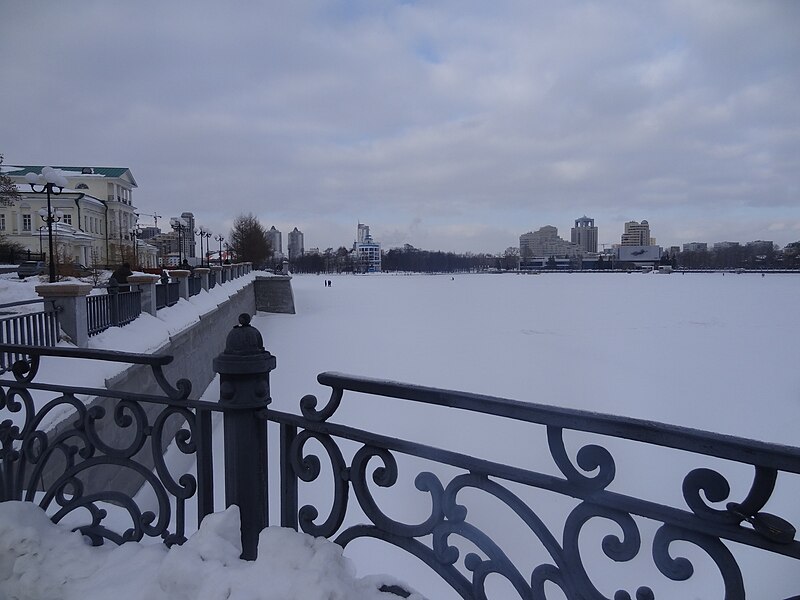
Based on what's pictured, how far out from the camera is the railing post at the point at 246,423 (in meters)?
1.83

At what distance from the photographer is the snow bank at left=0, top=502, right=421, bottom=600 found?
1.59 m

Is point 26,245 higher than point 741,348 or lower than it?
higher

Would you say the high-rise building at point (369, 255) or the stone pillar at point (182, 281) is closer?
the stone pillar at point (182, 281)

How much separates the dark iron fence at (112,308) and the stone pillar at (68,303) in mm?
604

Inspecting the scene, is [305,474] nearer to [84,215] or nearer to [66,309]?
[66,309]

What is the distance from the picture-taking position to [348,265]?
423 feet

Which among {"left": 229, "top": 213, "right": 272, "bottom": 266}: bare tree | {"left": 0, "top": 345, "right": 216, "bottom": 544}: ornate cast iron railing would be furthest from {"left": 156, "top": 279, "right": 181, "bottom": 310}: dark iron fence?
{"left": 229, "top": 213, "right": 272, "bottom": 266}: bare tree

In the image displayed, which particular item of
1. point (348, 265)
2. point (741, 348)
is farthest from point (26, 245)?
point (348, 265)

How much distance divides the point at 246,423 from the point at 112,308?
24.9 feet

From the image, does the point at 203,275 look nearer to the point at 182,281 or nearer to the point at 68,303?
the point at 182,281

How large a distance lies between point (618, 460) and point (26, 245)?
57172 mm

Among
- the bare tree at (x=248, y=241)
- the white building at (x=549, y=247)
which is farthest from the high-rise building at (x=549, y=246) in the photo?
the bare tree at (x=248, y=241)

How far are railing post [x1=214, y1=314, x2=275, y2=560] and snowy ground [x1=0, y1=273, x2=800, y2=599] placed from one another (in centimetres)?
98

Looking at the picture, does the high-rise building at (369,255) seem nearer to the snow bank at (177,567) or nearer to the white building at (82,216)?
the white building at (82,216)
